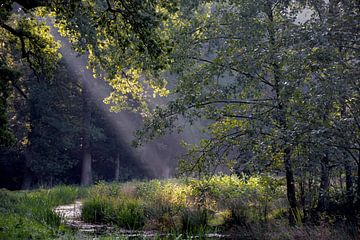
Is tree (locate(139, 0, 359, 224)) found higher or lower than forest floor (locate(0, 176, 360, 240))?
higher

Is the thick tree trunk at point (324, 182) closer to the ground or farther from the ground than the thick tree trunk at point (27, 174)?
closer to the ground

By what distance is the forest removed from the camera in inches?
310

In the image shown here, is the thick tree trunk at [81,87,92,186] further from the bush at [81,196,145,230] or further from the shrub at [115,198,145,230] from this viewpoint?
the shrub at [115,198,145,230]

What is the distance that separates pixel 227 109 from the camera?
12.0m

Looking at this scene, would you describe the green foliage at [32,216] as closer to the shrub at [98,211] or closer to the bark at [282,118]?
the shrub at [98,211]

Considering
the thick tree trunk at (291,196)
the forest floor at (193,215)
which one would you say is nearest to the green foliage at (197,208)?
the forest floor at (193,215)

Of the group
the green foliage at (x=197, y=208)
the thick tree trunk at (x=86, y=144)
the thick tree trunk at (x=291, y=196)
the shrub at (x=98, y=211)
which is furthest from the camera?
the thick tree trunk at (x=86, y=144)

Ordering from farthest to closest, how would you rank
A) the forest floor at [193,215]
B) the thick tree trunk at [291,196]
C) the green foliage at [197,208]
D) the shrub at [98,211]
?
the shrub at [98,211] < the green foliage at [197,208] < the thick tree trunk at [291,196] < the forest floor at [193,215]

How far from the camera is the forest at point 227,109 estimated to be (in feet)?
25.8

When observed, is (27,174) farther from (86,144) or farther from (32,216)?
(32,216)

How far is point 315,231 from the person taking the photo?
366 inches

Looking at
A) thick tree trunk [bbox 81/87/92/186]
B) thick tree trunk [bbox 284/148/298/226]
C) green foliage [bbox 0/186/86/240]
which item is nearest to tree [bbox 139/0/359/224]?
thick tree trunk [bbox 284/148/298/226]

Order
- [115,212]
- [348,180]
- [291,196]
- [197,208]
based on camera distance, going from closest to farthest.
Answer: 1. [348,180]
2. [291,196]
3. [197,208]
4. [115,212]

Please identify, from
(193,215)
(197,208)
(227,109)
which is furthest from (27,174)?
(227,109)
